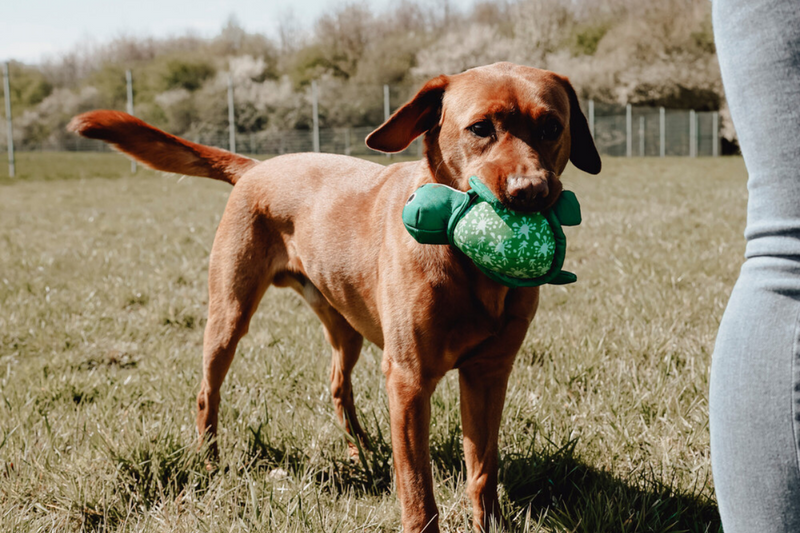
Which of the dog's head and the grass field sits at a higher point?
the dog's head

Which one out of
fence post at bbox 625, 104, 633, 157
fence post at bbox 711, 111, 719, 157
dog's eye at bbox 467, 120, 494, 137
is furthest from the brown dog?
fence post at bbox 711, 111, 719, 157

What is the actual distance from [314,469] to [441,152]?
1.26m

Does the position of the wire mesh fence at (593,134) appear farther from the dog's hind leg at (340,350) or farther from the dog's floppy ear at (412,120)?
the dog's floppy ear at (412,120)

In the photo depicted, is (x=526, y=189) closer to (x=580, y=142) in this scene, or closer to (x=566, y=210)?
(x=566, y=210)

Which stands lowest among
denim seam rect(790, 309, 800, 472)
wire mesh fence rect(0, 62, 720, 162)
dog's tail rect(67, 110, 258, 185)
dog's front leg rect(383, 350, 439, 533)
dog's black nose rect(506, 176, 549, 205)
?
dog's front leg rect(383, 350, 439, 533)

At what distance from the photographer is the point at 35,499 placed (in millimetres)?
Result: 2197

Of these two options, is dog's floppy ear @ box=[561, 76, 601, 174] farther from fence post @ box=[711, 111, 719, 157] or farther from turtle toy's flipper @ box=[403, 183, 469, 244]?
fence post @ box=[711, 111, 719, 157]

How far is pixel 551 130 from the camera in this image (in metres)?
2.04

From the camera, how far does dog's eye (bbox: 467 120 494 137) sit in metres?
1.99

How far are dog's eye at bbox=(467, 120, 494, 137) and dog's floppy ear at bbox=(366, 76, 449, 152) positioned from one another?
248 mm

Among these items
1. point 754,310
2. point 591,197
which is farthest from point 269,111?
point 754,310

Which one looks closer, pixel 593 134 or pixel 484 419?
pixel 484 419

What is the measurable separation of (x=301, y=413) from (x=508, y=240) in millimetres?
1486

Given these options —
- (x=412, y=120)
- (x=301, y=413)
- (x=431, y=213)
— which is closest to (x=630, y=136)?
(x=301, y=413)
